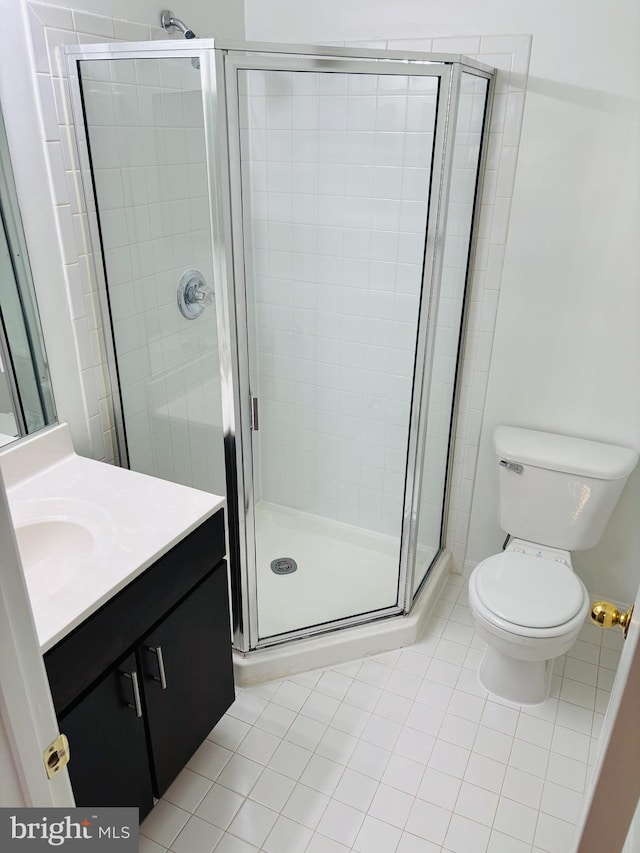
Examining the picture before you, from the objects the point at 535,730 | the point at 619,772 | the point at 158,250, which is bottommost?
the point at 535,730

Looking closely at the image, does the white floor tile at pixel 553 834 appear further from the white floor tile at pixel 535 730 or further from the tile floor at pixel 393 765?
the white floor tile at pixel 535 730

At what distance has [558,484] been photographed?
2189 millimetres

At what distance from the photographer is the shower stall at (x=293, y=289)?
1.67 meters

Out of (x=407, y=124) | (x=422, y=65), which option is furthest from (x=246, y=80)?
(x=407, y=124)

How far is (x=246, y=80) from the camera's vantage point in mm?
1581

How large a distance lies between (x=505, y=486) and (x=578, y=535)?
0.29 m

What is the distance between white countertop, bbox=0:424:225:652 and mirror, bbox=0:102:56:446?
0.06 meters

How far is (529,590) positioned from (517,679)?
30 centimetres

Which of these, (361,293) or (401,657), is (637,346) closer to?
(361,293)

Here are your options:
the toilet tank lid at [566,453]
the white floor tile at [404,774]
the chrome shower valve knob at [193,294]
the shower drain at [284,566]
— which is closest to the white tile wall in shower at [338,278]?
the chrome shower valve knob at [193,294]

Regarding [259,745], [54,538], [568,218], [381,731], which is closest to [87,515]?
[54,538]

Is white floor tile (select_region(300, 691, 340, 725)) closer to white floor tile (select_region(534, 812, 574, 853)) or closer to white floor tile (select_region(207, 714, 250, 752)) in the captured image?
white floor tile (select_region(207, 714, 250, 752))

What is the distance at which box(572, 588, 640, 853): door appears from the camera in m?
0.78

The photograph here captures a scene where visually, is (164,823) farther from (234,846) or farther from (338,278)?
(338,278)
